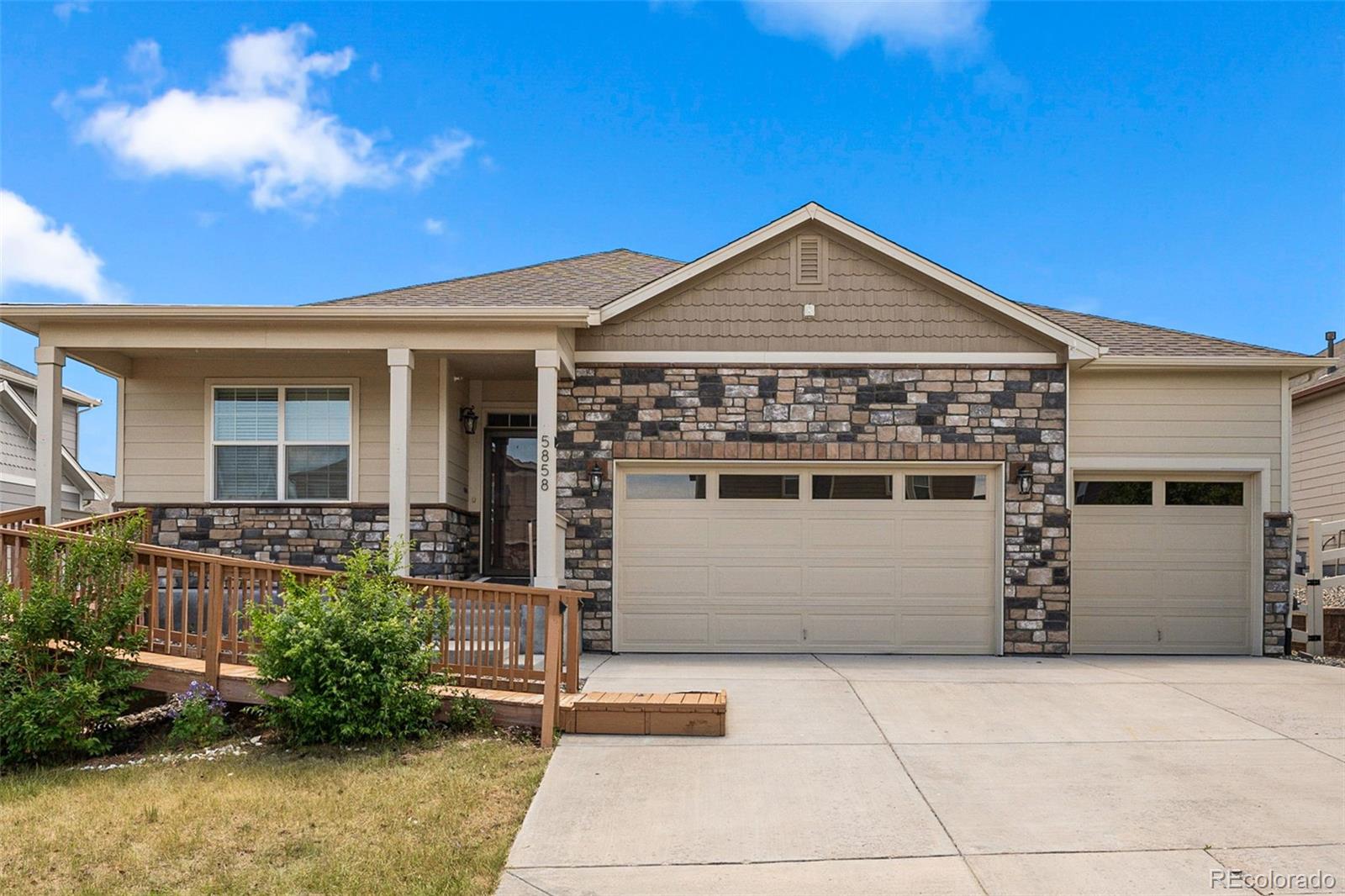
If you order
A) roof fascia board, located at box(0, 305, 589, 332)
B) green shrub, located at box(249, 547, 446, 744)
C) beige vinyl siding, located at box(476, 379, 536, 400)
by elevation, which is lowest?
green shrub, located at box(249, 547, 446, 744)

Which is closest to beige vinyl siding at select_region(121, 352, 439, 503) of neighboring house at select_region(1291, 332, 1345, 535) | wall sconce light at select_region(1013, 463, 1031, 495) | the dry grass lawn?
the dry grass lawn

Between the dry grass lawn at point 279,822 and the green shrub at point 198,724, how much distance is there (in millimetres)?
435

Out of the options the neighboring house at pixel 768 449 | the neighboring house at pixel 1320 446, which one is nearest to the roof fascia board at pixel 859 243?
the neighboring house at pixel 768 449

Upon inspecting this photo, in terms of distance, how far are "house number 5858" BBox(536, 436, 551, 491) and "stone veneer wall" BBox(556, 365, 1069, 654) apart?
2.37 ft

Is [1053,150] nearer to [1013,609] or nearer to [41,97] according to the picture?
[1013,609]

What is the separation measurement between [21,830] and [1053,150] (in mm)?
18023

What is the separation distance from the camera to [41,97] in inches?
593

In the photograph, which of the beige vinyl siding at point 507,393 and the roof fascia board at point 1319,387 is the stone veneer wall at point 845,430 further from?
the roof fascia board at point 1319,387

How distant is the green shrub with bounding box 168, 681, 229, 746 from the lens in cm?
698

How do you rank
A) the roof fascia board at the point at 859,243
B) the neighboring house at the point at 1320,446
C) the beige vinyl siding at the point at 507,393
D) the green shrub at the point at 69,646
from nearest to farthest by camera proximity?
the green shrub at the point at 69,646 < the roof fascia board at the point at 859,243 < the beige vinyl siding at the point at 507,393 < the neighboring house at the point at 1320,446

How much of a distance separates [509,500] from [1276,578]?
9035 mm

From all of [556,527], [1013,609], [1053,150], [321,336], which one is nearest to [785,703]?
[556,527]

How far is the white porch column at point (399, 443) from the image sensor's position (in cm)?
1030

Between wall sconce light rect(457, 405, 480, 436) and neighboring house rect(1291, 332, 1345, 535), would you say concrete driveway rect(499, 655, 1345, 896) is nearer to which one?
wall sconce light rect(457, 405, 480, 436)
